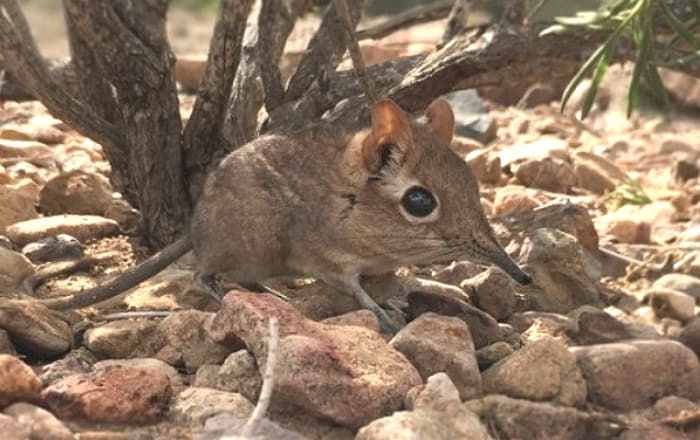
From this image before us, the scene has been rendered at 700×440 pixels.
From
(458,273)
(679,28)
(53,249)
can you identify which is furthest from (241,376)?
(679,28)

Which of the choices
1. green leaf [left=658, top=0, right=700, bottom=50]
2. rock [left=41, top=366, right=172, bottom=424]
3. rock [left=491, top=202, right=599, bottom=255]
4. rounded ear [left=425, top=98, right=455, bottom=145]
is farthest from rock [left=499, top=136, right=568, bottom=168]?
rock [left=41, top=366, right=172, bottom=424]

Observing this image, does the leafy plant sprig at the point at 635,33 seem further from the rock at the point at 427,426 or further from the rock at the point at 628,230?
the rock at the point at 427,426

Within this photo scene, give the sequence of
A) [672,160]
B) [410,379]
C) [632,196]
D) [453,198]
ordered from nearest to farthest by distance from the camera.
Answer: [410,379] < [453,198] < [632,196] < [672,160]

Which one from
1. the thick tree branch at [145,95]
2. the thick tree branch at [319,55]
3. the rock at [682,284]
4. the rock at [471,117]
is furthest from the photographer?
the rock at [471,117]

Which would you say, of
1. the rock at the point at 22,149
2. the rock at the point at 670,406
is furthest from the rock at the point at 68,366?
the rock at the point at 22,149

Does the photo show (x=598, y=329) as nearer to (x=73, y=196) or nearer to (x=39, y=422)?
(x=39, y=422)

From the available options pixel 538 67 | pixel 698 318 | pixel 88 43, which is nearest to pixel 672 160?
pixel 538 67

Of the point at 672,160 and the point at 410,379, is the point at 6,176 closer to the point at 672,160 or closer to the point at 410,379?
the point at 410,379
